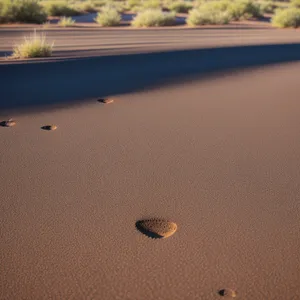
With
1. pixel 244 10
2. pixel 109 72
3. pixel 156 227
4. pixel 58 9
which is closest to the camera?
pixel 156 227

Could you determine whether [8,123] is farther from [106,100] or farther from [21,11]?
[21,11]

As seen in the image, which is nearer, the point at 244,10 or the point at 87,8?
the point at 244,10

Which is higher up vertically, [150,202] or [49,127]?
[49,127]

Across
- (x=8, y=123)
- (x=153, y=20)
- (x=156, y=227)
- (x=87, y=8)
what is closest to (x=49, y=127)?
(x=8, y=123)

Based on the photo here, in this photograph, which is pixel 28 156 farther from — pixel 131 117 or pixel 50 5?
pixel 50 5

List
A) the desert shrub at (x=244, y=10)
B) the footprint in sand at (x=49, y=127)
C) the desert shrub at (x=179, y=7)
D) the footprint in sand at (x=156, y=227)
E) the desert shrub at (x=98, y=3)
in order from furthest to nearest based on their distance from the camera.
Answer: the desert shrub at (x=98, y=3) → the desert shrub at (x=179, y=7) → the desert shrub at (x=244, y=10) → the footprint in sand at (x=49, y=127) → the footprint in sand at (x=156, y=227)

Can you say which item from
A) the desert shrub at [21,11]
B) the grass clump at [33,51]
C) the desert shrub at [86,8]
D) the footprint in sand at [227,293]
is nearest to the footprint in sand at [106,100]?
the grass clump at [33,51]

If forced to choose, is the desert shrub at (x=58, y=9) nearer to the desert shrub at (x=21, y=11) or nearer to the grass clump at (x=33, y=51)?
the desert shrub at (x=21, y=11)
